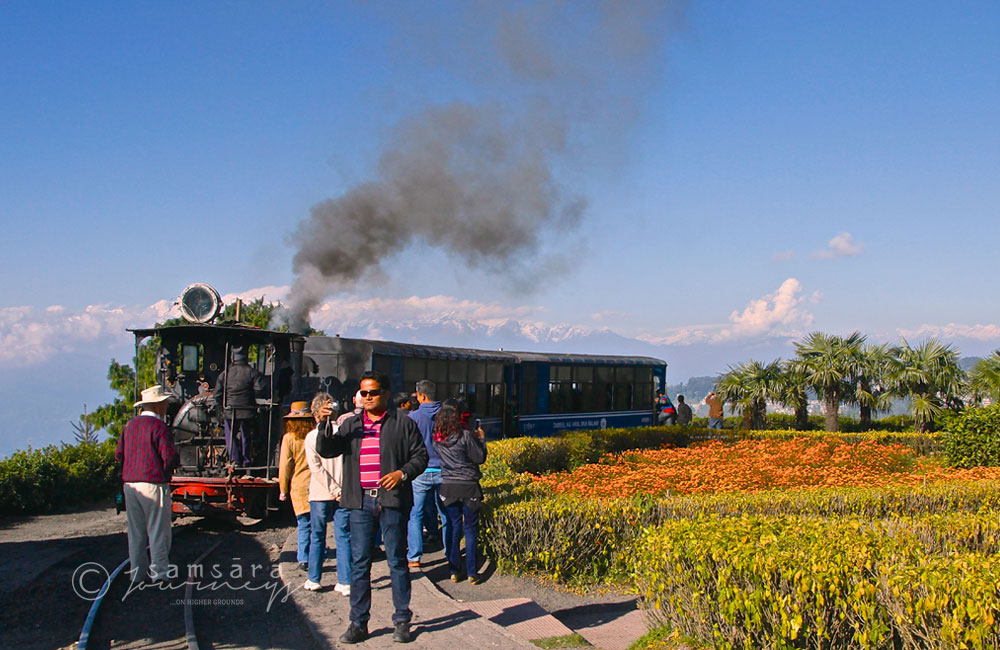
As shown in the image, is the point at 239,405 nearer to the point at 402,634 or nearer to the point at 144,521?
the point at 144,521

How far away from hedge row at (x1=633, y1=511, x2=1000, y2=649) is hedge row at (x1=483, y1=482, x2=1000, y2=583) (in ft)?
7.64

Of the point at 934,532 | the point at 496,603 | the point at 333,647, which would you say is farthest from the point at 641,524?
the point at 333,647

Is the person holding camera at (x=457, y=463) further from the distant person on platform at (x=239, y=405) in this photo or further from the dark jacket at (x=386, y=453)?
the distant person on platform at (x=239, y=405)

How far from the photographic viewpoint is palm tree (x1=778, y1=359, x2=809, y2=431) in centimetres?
2817

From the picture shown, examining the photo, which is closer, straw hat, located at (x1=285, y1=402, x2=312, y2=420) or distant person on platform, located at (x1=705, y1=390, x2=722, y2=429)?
straw hat, located at (x1=285, y1=402, x2=312, y2=420)

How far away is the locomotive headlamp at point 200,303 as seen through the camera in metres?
12.6

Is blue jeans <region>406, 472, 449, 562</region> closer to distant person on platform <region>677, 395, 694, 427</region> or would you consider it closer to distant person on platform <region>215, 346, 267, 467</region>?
distant person on platform <region>215, 346, 267, 467</region>

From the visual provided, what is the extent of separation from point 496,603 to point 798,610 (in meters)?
3.20

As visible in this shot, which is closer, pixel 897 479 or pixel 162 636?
pixel 162 636

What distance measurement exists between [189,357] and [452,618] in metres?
7.31

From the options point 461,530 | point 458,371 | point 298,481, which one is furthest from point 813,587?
point 458,371

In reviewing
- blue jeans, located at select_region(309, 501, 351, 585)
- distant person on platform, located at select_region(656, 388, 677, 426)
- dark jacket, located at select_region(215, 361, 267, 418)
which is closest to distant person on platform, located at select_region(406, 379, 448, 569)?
blue jeans, located at select_region(309, 501, 351, 585)

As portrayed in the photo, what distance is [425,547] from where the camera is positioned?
10.6m

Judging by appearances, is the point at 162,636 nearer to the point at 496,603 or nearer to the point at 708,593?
the point at 496,603
